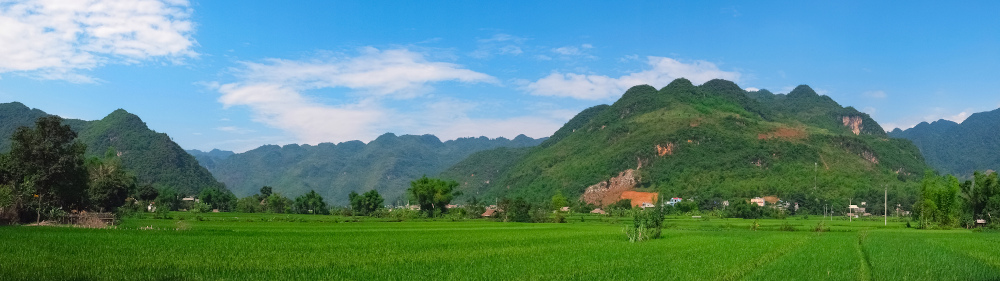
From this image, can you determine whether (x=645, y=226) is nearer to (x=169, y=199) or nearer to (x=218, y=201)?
(x=169, y=199)

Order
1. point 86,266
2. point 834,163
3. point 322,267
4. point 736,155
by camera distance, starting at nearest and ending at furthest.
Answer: point 86,266, point 322,267, point 834,163, point 736,155

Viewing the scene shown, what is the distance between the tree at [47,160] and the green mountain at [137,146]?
355 ft

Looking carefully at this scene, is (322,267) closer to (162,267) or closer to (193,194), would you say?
(162,267)

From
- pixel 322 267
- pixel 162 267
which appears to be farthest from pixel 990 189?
pixel 162 267

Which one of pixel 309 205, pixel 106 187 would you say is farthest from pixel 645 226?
pixel 309 205

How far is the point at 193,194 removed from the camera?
5797 inches

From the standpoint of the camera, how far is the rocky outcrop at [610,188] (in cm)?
15050

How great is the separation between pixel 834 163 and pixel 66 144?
146 m

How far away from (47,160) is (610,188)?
5078 inches

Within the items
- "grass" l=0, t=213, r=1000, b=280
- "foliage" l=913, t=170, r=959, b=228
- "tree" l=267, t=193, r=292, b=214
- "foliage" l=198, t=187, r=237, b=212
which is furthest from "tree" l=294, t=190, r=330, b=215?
"foliage" l=913, t=170, r=959, b=228

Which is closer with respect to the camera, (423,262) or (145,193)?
(423,262)

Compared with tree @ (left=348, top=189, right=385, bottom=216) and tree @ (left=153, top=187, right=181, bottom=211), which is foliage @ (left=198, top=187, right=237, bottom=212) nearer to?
tree @ (left=153, top=187, right=181, bottom=211)

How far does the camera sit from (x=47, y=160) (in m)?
41.2

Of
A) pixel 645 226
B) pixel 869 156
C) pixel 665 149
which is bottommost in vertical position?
pixel 645 226
